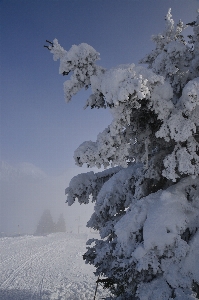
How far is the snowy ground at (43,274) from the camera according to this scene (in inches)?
486

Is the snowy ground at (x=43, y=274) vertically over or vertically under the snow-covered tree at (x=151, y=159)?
under

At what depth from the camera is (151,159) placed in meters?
5.40

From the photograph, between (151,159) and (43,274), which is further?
(43,274)

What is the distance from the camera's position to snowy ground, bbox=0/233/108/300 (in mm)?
12352

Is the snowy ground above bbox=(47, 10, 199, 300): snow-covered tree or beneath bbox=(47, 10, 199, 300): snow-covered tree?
beneath

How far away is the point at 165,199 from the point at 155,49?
4.93m

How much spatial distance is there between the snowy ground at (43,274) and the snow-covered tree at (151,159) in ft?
28.2

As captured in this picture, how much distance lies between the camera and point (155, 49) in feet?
22.9

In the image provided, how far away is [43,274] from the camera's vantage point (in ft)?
51.2

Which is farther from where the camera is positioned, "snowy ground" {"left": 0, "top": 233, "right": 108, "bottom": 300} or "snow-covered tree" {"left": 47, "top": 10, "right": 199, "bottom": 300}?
"snowy ground" {"left": 0, "top": 233, "right": 108, "bottom": 300}

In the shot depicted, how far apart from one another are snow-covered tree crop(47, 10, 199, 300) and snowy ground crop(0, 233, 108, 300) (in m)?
8.60

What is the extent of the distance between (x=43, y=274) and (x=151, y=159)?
14387 mm

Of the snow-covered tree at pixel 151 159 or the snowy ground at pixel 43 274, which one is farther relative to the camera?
the snowy ground at pixel 43 274

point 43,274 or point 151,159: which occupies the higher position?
point 151,159
